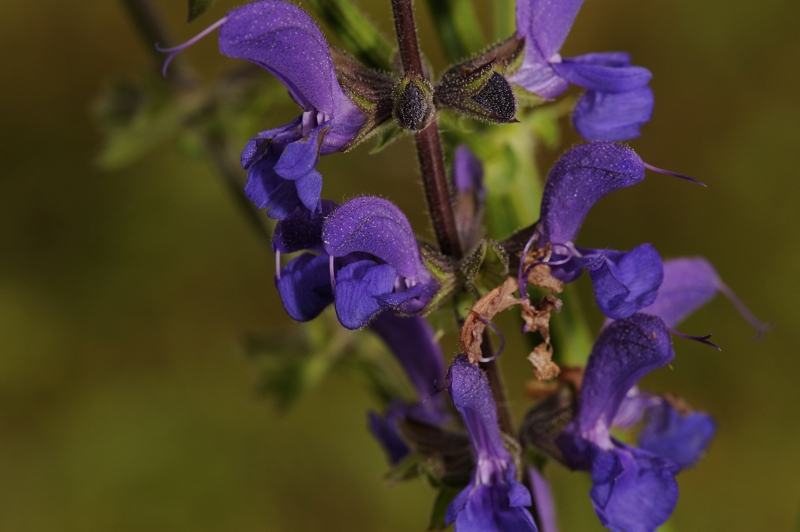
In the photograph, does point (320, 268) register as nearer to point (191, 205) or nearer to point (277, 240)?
point (277, 240)

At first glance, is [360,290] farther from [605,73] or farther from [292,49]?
[605,73]

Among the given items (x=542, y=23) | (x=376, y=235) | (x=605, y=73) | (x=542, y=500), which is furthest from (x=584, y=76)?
(x=542, y=500)

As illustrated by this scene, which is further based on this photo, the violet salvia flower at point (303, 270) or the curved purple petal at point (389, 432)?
the curved purple petal at point (389, 432)

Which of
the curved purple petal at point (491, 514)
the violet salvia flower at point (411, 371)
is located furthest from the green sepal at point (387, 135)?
the curved purple petal at point (491, 514)

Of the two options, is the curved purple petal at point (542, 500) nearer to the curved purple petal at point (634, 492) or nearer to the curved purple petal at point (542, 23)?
the curved purple petal at point (634, 492)

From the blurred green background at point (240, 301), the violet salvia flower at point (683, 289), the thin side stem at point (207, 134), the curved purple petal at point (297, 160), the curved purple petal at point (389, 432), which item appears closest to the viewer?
the curved purple petal at point (297, 160)

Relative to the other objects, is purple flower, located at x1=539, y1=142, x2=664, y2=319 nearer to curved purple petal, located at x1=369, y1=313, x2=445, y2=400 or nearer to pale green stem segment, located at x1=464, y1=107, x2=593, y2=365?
curved purple petal, located at x1=369, y1=313, x2=445, y2=400

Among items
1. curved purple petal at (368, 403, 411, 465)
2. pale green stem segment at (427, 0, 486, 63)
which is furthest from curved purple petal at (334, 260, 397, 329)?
pale green stem segment at (427, 0, 486, 63)
